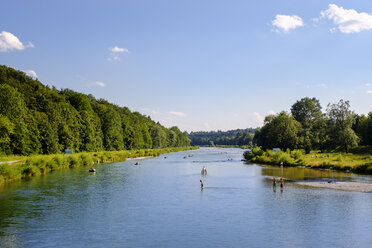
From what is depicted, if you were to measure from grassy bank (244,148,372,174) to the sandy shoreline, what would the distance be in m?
20.7

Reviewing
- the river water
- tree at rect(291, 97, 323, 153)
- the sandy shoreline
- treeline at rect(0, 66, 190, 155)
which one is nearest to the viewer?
the river water

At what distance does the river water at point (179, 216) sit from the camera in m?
30.8

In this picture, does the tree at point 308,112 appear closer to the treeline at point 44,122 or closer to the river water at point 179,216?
the treeline at point 44,122

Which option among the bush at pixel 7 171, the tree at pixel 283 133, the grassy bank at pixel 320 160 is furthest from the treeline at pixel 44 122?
the tree at pixel 283 133

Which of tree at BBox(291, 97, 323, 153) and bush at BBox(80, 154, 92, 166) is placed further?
tree at BBox(291, 97, 323, 153)

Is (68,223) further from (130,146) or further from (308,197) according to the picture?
(130,146)

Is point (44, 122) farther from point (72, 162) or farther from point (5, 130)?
point (5, 130)

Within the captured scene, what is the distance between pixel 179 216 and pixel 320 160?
7361 cm

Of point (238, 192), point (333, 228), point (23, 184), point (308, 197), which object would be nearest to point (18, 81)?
point (23, 184)

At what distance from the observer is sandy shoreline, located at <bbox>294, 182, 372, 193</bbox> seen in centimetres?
5705

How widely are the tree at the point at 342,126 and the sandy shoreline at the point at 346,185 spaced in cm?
6866

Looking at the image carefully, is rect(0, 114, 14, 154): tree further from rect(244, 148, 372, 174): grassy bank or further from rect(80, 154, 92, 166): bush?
rect(244, 148, 372, 174): grassy bank

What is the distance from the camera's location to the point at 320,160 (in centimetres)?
10044

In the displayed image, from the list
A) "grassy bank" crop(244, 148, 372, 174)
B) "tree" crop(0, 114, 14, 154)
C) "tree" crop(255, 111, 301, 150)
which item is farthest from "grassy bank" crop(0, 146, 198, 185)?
"tree" crop(255, 111, 301, 150)
